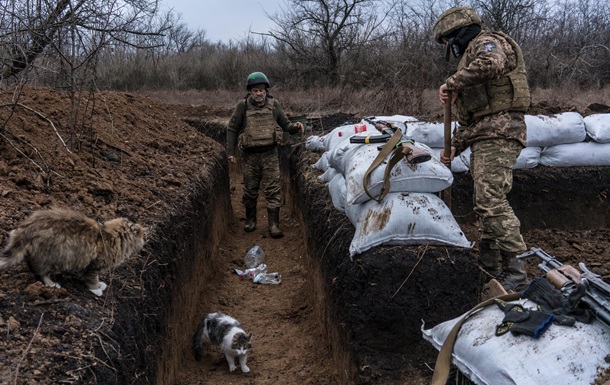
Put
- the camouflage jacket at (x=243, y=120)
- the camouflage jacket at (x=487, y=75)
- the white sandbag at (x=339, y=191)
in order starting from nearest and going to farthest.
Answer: the camouflage jacket at (x=487, y=75) → the white sandbag at (x=339, y=191) → the camouflage jacket at (x=243, y=120)

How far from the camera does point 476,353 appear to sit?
2.19 metres

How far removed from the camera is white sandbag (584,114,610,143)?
6988 mm

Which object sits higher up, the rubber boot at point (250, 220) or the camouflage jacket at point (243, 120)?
the camouflage jacket at point (243, 120)

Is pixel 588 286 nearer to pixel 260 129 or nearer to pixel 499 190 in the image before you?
pixel 499 190

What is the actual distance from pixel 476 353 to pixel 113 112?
747cm

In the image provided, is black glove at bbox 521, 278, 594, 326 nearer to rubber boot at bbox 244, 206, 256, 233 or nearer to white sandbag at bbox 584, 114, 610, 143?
white sandbag at bbox 584, 114, 610, 143

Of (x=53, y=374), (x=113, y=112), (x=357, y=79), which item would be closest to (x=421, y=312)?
(x=53, y=374)

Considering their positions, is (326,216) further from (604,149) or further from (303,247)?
(604,149)

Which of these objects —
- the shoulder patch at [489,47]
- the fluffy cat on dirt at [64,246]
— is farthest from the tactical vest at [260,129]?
the fluffy cat on dirt at [64,246]

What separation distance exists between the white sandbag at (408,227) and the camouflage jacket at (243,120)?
450cm

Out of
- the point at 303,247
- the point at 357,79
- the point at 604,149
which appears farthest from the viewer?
the point at 357,79

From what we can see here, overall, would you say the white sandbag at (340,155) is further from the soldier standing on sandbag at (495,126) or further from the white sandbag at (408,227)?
the white sandbag at (408,227)

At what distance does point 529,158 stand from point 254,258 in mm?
3743

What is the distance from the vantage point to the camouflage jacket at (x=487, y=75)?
419 centimetres
